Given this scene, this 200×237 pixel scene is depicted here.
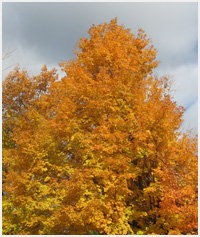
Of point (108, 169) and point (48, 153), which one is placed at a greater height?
point (48, 153)

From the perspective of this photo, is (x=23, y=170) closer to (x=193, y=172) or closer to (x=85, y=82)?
(x=85, y=82)

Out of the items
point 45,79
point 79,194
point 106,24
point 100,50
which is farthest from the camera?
point 45,79

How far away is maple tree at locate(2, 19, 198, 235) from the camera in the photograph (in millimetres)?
8453

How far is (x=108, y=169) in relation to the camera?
30.5 ft

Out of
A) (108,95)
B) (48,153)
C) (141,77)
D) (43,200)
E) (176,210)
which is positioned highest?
(141,77)

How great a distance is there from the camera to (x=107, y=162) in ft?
29.8

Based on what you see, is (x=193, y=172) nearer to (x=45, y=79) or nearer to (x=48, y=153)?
(x=48, y=153)

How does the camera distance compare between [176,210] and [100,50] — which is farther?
[100,50]

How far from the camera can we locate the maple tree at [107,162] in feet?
27.7

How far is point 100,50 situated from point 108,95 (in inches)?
120

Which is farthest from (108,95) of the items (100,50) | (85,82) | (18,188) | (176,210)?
(18,188)

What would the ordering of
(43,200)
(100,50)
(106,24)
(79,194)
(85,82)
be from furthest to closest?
(106,24) < (100,50) < (85,82) < (43,200) < (79,194)

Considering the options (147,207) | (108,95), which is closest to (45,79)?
(108,95)

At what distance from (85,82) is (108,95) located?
1.53 meters
